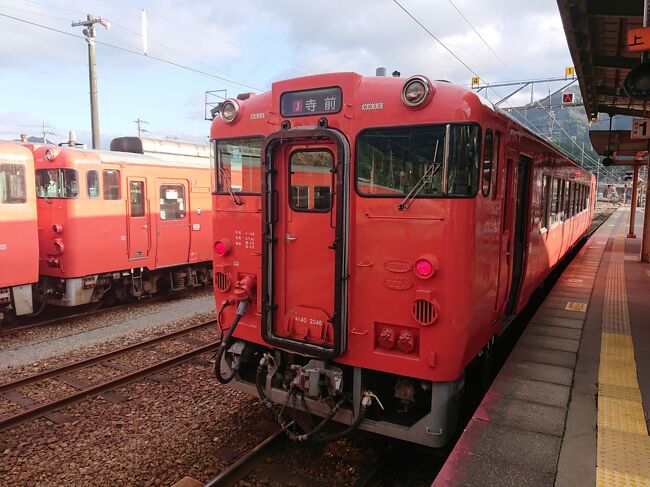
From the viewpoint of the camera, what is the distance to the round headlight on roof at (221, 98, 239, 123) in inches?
181

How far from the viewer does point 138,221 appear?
35.1 feet

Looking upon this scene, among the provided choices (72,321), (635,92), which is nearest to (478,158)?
(635,92)

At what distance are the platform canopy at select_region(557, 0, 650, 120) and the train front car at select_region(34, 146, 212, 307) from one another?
327 inches

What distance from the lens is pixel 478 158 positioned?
374 centimetres

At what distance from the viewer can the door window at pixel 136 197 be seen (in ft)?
34.7

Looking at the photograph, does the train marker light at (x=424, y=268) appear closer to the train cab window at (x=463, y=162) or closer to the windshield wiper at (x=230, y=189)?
the train cab window at (x=463, y=162)

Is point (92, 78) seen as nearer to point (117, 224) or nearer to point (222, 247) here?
point (117, 224)

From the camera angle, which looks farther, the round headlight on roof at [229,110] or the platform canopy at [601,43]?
the platform canopy at [601,43]

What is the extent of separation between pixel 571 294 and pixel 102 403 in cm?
763

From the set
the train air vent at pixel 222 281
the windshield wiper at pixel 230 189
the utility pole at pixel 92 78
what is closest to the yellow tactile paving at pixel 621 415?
the train air vent at pixel 222 281

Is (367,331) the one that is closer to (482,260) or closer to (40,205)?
(482,260)

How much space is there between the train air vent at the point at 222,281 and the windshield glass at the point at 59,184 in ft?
19.5

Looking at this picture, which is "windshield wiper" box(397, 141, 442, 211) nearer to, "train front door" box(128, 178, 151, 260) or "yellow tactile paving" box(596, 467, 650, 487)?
"yellow tactile paving" box(596, 467, 650, 487)

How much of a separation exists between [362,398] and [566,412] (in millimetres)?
1611
